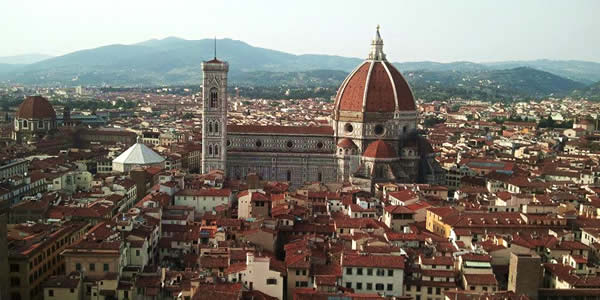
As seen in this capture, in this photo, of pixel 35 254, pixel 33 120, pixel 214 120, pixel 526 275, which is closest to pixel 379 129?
pixel 214 120

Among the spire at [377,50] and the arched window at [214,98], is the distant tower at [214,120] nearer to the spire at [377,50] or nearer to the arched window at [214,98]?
the arched window at [214,98]

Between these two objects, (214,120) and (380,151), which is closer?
(380,151)

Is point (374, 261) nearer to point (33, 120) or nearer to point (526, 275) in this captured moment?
point (526, 275)

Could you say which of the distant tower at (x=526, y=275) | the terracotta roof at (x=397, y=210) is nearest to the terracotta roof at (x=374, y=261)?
the distant tower at (x=526, y=275)

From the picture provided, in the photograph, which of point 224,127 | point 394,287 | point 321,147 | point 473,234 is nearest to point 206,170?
point 224,127

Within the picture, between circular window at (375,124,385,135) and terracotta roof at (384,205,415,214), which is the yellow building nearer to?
terracotta roof at (384,205,415,214)

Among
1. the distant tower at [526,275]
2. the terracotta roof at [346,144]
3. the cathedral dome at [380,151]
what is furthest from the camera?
the terracotta roof at [346,144]

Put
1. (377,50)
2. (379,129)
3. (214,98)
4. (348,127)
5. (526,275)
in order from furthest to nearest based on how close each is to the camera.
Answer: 1. (377,50)
2. (348,127)
3. (379,129)
4. (214,98)
5. (526,275)

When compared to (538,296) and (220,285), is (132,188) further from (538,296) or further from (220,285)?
(538,296)
